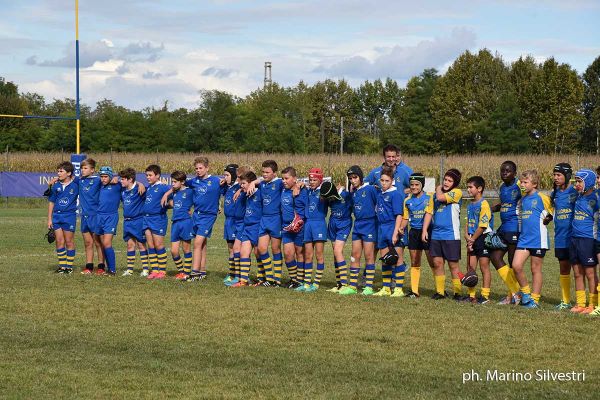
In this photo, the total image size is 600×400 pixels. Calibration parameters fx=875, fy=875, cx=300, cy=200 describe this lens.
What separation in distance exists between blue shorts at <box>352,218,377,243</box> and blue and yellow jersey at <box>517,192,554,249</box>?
2.25 metres

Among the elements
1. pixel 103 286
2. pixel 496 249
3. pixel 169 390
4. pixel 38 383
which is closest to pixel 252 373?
pixel 169 390

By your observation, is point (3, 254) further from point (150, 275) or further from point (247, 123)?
point (247, 123)

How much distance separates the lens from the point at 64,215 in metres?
15.3

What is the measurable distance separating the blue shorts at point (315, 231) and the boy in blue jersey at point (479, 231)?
2.28 metres

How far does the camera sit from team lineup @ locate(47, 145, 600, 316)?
11.7m

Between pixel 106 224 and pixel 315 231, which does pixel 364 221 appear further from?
pixel 106 224

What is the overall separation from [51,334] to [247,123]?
6119 cm

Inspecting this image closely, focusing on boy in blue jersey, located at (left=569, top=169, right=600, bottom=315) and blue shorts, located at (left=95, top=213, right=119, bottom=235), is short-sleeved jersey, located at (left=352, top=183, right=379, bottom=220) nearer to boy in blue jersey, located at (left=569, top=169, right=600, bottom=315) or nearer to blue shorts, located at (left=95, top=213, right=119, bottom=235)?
boy in blue jersey, located at (left=569, top=169, right=600, bottom=315)

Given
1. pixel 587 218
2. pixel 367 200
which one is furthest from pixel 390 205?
pixel 587 218

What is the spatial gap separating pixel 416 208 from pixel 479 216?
943 millimetres

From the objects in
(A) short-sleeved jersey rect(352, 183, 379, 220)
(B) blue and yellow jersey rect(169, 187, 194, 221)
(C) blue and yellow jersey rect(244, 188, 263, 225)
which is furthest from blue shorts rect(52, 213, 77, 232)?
(A) short-sleeved jersey rect(352, 183, 379, 220)

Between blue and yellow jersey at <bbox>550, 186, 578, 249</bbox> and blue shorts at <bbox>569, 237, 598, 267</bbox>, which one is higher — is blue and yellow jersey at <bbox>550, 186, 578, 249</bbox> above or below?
above

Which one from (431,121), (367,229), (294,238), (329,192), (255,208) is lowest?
(294,238)

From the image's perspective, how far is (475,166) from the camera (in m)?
46.0
